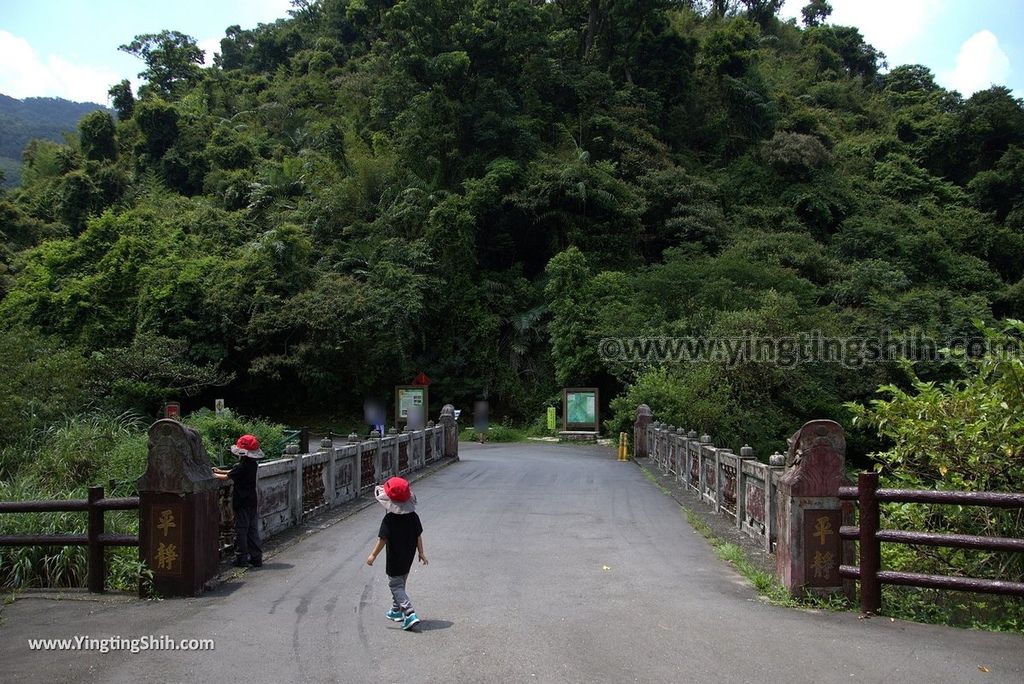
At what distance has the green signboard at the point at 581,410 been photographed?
35.8 m

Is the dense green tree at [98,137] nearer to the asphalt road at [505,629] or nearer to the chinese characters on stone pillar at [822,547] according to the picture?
the asphalt road at [505,629]

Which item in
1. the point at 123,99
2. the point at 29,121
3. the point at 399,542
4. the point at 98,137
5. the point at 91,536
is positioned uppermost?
the point at 29,121

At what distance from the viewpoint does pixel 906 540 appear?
720 centimetres

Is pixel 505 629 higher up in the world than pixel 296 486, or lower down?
lower down

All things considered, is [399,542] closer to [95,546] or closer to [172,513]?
[172,513]

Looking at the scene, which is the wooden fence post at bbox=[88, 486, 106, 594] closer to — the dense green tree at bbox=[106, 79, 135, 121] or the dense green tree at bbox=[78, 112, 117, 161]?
the dense green tree at bbox=[78, 112, 117, 161]

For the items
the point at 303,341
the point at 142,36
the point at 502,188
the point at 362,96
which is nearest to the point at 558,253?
the point at 502,188

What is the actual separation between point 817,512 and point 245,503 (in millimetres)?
6085

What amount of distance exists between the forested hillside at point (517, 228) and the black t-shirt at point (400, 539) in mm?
19227

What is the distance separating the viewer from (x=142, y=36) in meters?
69.4

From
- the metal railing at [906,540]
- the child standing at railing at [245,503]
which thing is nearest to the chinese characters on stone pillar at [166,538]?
the child standing at railing at [245,503]

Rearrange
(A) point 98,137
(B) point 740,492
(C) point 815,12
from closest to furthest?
(B) point 740,492, (A) point 98,137, (C) point 815,12

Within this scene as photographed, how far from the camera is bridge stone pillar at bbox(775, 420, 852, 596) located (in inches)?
303

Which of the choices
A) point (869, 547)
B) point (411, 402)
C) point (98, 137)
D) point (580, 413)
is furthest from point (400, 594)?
point (98, 137)
